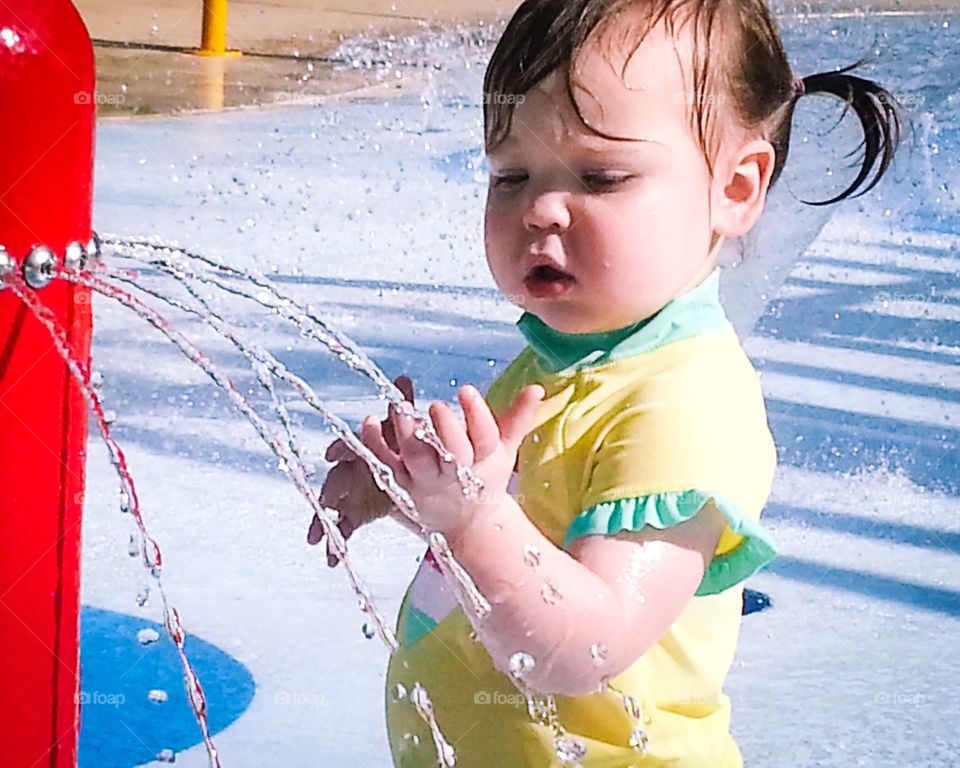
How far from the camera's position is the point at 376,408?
2711 millimetres

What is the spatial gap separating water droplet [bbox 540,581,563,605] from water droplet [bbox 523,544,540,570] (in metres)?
0.01

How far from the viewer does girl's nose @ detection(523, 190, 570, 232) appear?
115 centimetres

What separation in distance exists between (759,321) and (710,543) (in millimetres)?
2110

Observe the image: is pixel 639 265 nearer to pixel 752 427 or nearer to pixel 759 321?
pixel 752 427

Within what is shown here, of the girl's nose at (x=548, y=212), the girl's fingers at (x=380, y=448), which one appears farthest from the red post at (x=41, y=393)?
the girl's nose at (x=548, y=212)

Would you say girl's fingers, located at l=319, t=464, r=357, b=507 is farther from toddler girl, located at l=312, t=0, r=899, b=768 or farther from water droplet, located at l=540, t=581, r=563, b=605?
water droplet, located at l=540, t=581, r=563, b=605

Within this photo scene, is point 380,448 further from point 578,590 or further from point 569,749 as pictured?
point 569,749

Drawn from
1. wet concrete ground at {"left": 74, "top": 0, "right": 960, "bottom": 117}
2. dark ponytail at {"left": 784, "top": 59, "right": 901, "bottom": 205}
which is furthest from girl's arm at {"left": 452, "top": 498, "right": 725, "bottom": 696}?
wet concrete ground at {"left": 74, "top": 0, "right": 960, "bottom": 117}

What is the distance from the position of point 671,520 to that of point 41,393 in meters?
0.39

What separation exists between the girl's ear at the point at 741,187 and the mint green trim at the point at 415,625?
Answer: 1.14ft

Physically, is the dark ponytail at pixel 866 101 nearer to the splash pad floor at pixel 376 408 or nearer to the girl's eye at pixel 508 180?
the girl's eye at pixel 508 180

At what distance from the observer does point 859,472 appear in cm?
269

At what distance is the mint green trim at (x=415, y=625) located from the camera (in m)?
1.24

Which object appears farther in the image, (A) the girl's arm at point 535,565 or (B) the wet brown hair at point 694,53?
(B) the wet brown hair at point 694,53
